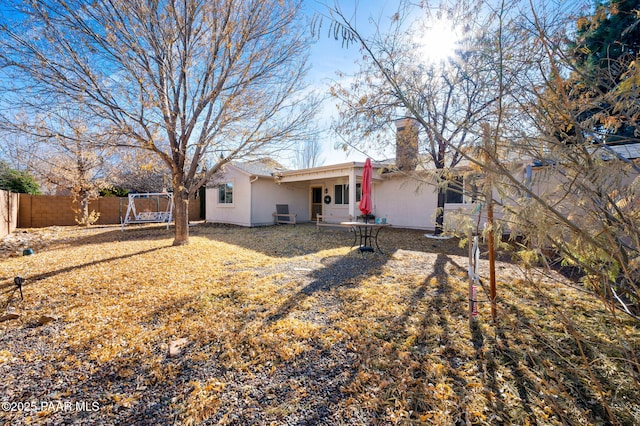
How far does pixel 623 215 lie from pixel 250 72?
23.8 feet

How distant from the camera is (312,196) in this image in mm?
15766

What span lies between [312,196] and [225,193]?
4811mm

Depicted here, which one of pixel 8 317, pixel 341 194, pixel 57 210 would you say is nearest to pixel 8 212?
pixel 57 210

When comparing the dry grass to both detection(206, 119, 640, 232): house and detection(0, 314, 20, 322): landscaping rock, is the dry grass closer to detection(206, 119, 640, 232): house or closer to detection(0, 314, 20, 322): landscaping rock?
detection(0, 314, 20, 322): landscaping rock

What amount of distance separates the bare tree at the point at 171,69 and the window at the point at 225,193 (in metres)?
6.93

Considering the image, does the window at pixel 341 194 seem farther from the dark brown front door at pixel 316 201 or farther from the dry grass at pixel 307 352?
the dry grass at pixel 307 352

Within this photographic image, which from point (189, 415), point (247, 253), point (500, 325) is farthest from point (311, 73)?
point (189, 415)

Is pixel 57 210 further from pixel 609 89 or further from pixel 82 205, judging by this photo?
pixel 609 89

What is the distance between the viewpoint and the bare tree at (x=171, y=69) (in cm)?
507

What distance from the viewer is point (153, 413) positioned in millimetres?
1817

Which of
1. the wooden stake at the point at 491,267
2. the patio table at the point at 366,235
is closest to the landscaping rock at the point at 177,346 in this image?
the wooden stake at the point at 491,267

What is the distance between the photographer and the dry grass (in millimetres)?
1816

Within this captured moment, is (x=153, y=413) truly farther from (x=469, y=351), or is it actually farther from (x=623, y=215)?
(x=623, y=215)

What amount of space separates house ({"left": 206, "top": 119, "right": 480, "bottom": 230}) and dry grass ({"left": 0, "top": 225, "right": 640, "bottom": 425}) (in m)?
6.30
